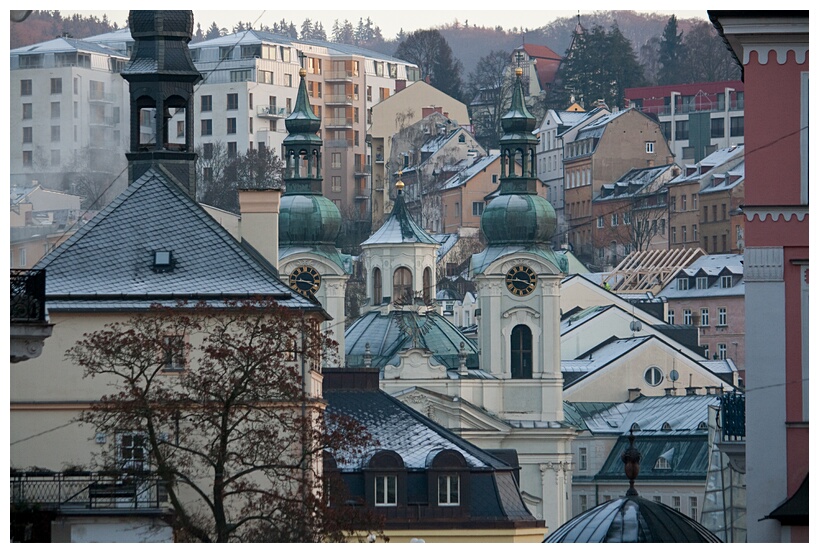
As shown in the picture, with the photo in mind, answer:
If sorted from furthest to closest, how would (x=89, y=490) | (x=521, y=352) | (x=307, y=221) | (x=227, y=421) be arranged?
(x=307, y=221)
(x=521, y=352)
(x=227, y=421)
(x=89, y=490)

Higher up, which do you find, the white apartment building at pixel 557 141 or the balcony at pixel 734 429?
the white apartment building at pixel 557 141

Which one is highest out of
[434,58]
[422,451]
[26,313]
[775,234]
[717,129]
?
[434,58]

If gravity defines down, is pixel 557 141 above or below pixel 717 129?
below

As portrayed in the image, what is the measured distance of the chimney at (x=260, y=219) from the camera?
45.2m

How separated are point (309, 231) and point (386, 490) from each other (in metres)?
36.3

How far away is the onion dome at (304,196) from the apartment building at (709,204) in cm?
4000

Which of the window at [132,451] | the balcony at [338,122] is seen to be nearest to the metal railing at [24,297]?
the window at [132,451]

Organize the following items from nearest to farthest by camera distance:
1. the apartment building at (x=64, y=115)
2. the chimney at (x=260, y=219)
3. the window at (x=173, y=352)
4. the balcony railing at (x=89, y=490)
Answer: the balcony railing at (x=89, y=490), the window at (x=173, y=352), the chimney at (x=260, y=219), the apartment building at (x=64, y=115)

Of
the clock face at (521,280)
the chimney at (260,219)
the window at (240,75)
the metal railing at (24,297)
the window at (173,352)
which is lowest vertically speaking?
the window at (173,352)

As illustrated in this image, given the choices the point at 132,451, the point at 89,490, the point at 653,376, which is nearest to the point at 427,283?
the point at 653,376

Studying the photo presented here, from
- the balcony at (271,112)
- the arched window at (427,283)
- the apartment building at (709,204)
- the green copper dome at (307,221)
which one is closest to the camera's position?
the green copper dome at (307,221)

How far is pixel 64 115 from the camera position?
77.0m

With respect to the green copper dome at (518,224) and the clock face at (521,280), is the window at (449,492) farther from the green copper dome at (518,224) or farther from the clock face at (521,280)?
the green copper dome at (518,224)

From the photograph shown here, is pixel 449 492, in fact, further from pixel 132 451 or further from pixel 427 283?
pixel 427 283
